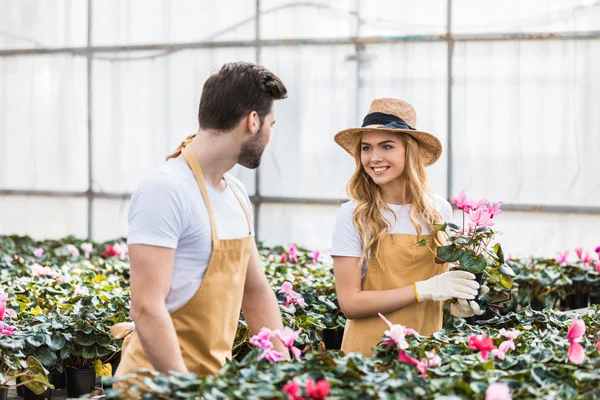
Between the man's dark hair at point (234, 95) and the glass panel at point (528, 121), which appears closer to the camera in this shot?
the man's dark hair at point (234, 95)

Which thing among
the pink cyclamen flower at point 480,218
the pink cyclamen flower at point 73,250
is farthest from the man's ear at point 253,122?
the pink cyclamen flower at point 73,250

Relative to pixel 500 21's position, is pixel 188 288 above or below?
below

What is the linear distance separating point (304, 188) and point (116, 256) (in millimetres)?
1639

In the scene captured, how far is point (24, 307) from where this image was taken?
11.7ft

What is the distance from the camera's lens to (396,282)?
2545 mm

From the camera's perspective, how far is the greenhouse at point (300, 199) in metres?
1.84

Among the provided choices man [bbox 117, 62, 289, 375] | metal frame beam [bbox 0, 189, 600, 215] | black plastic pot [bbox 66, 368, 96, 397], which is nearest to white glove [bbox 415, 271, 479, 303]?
man [bbox 117, 62, 289, 375]

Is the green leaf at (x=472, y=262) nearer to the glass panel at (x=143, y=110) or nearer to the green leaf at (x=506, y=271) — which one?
the green leaf at (x=506, y=271)

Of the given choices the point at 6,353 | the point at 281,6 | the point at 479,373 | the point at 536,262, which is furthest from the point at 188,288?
the point at 281,6

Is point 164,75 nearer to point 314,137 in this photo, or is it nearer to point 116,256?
point 314,137

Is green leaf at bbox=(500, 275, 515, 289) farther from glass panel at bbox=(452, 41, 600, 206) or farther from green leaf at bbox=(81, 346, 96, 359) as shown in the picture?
glass panel at bbox=(452, 41, 600, 206)

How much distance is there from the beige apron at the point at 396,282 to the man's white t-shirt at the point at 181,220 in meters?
0.69

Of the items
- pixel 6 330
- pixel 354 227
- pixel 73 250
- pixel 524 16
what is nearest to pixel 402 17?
pixel 524 16

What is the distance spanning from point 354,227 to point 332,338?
50.8 inches
